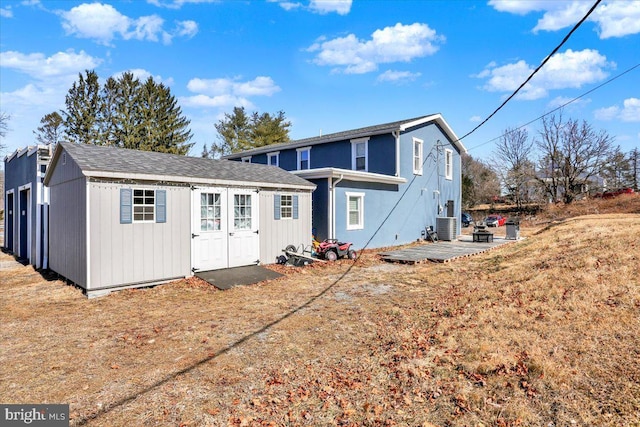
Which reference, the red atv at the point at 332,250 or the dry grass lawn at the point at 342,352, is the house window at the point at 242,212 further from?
the red atv at the point at 332,250

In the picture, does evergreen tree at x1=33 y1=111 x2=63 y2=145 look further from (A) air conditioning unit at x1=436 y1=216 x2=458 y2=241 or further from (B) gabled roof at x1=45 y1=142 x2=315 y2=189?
(A) air conditioning unit at x1=436 y1=216 x2=458 y2=241

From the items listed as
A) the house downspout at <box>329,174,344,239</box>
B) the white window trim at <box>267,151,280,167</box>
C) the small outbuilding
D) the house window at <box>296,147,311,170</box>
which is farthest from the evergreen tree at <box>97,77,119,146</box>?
the house downspout at <box>329,174,344,239</box>

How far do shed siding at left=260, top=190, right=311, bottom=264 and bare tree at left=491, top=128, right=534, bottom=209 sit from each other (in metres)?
33.0

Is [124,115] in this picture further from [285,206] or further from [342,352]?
[342,352]

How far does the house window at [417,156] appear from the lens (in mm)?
17781

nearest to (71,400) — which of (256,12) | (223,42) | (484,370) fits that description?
(484,370)

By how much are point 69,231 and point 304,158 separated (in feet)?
42.1

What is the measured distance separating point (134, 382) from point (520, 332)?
17.3 feet

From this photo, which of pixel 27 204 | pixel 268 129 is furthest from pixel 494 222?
pixel 27 204

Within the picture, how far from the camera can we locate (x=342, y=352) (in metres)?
4.77

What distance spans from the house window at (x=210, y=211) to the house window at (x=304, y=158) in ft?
33.0

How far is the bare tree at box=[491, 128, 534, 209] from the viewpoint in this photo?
37.2 meters

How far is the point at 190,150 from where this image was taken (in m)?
43.2

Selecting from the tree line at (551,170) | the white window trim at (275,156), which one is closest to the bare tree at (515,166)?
the tree line at (551,170)
